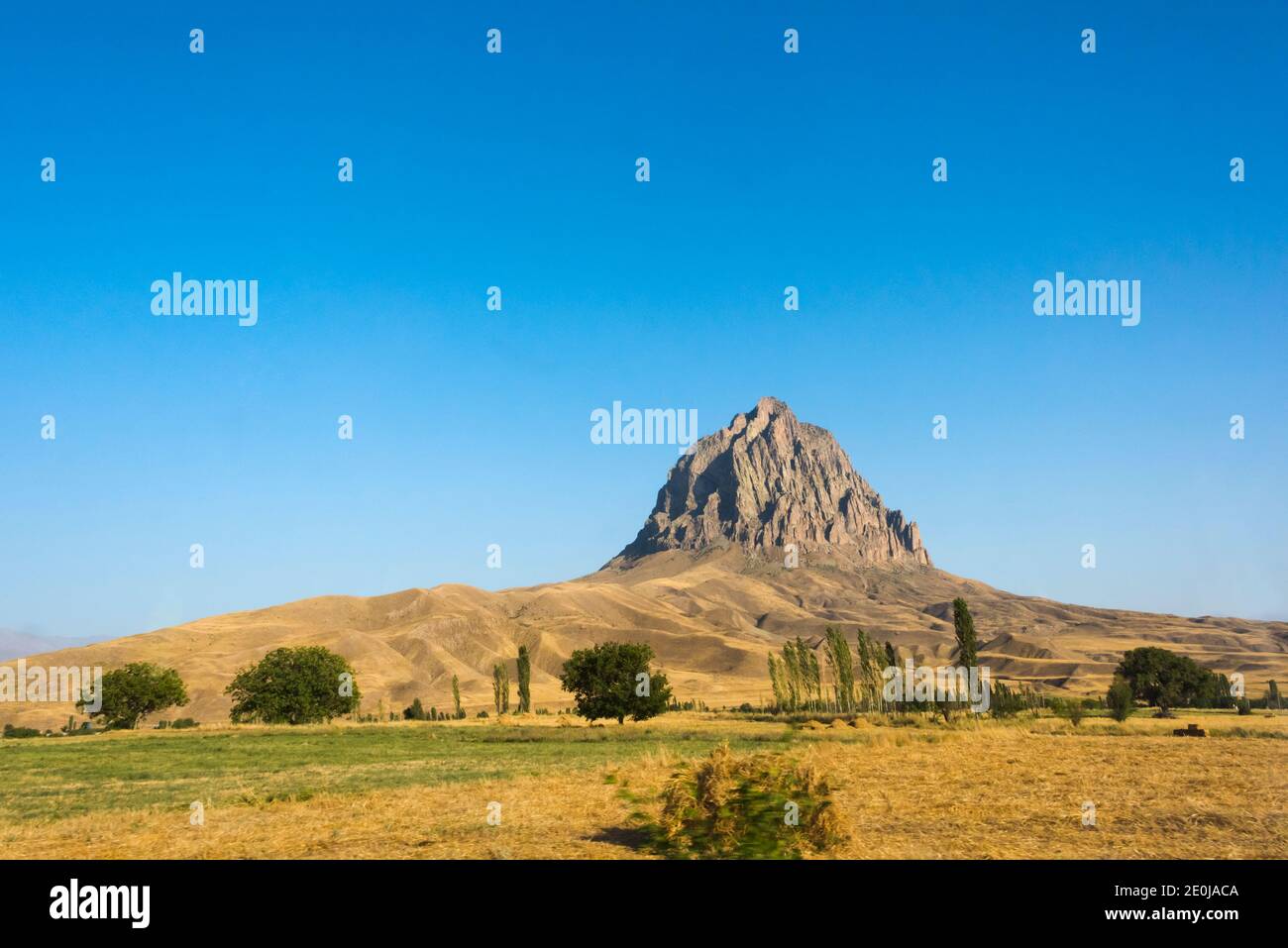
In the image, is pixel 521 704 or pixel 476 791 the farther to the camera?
pixel 521 704

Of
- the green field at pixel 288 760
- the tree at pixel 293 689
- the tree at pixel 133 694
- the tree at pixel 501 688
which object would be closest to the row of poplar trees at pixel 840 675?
the tree at pixel 501 688

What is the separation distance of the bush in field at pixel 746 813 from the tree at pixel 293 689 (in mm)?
75386

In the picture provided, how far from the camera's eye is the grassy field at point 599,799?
17359 mm

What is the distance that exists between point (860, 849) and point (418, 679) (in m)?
184

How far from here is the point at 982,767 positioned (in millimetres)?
29297

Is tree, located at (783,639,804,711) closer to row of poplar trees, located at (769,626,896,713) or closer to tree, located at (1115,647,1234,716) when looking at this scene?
row of poplar trees, located at (769,626,896,713)

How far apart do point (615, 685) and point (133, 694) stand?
5034 centimetres

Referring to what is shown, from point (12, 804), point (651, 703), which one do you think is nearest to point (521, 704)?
point (651, 703)

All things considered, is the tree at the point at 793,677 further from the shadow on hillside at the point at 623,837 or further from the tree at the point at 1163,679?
the shadow on hillside at the point at 623,837

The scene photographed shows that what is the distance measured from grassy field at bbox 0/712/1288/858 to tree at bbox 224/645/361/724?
37495mm
